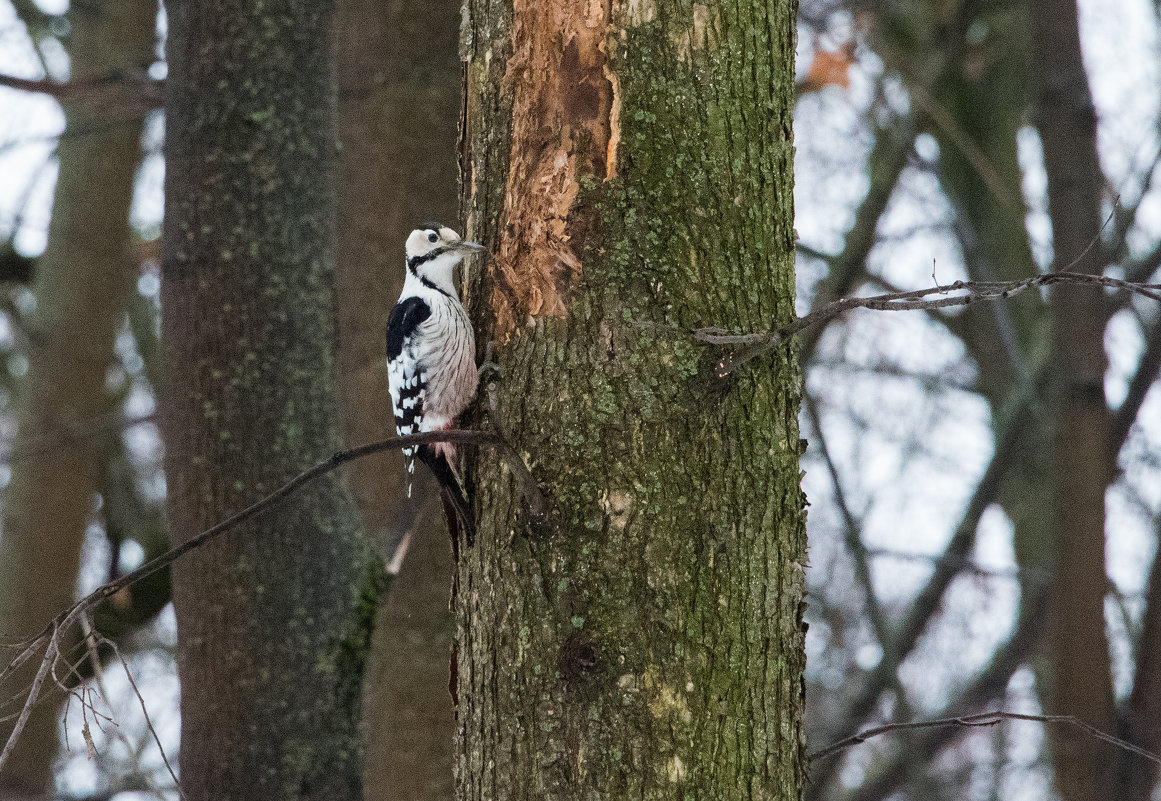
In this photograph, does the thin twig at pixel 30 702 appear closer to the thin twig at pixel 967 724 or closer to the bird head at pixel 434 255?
the thin twig at pixel 967 724

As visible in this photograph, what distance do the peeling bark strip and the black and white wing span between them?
2.89 feet

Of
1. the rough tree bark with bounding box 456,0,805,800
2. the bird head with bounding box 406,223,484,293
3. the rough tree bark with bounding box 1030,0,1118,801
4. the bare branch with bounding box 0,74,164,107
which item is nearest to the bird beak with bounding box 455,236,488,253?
Result: the rough tree bark with bounding box 456,0,805,800

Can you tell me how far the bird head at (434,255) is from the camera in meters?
2.89

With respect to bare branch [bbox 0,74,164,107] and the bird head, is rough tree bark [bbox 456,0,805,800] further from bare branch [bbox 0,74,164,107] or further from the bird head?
bare branch [bbox 0,74,164,107]

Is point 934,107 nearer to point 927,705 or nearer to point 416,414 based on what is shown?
point 416,414

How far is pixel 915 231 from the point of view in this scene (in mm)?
7844

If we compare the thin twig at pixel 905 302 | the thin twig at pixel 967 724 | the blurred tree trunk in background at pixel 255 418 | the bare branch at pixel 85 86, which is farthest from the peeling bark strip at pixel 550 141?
the bare branch at pixel 85 86

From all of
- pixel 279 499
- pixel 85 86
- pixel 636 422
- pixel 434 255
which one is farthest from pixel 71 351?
pixel 636 422

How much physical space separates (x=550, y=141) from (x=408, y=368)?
1.08 metres

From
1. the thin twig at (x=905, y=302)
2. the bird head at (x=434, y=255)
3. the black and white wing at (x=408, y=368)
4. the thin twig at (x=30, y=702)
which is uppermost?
the bird head at (x=434, y=255)

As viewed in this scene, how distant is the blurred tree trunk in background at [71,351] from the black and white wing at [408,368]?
9.12 ft

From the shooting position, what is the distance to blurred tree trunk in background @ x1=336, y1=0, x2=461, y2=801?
11.6 feet

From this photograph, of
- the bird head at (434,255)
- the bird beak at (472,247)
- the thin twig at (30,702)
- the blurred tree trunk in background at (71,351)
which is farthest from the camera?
the blurred tree trunk in background at (71,351)

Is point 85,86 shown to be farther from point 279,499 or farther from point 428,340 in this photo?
point 279,499
